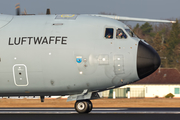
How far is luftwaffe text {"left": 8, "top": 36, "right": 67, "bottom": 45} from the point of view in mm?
22719

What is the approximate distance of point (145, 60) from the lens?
867 inches

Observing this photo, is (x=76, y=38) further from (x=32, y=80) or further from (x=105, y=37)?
(x=32, y=80)

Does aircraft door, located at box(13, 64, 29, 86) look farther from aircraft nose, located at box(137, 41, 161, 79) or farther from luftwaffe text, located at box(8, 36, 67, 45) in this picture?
aircraft nose, located at box(137, 41, 161, 79)

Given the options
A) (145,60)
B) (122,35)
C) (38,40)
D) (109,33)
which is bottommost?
(145,60)

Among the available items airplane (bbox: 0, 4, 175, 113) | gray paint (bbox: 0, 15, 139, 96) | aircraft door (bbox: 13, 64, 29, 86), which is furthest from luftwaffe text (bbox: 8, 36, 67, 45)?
aircraft door (bbox: 13, 64, 29, 86)

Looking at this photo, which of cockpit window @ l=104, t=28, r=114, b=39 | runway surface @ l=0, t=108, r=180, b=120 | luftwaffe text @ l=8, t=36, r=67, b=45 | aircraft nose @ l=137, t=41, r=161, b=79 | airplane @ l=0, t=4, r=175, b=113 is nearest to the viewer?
runway surface @ l=0, t=108, r=180, b=120

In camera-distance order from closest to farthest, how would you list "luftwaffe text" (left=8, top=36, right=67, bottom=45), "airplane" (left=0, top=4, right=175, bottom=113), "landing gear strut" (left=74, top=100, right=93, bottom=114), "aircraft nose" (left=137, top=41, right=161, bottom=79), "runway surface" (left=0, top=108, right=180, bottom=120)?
"runway surface" (left=0, top=108, right=180, bottom=120)
"aircraft nose" (left=137, top=41, right=161, bottom=79)
"airplane" (left=0, top=4, right=175, bottom=113)
"luftwaffe text" (left=8, top=36, right=67, bottom=45)
"landing gear strut" (left=74, top=100, right=93, bottom=114)

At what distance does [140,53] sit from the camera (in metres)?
22.1

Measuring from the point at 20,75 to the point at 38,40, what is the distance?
2.42m

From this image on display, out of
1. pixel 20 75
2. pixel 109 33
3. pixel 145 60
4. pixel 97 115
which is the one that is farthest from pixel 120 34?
pixel 20 75

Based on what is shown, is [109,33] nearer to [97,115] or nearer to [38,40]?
[38,40]

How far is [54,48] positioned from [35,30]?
70.2 inches

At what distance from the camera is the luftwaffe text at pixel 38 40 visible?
2272cm

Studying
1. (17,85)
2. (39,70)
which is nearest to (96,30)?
(39,70)
